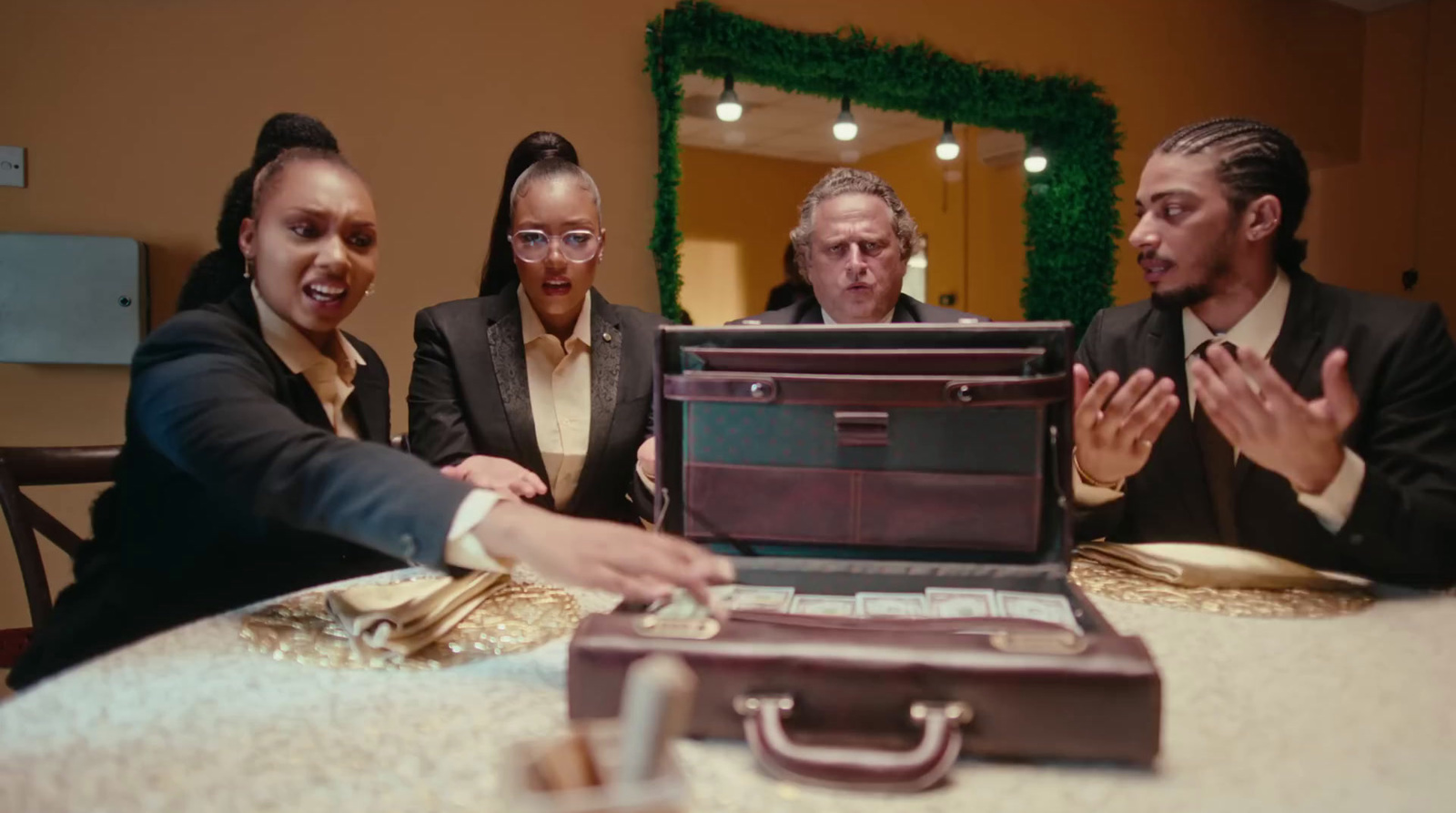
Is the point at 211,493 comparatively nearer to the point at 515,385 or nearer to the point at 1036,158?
the point at 515,385

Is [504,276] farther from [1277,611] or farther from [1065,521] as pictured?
[1277,611]

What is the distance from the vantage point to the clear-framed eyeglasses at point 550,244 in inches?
82.5

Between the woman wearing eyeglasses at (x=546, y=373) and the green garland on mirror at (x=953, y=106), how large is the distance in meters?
1.58

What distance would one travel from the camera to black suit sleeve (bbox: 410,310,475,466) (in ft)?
6.60

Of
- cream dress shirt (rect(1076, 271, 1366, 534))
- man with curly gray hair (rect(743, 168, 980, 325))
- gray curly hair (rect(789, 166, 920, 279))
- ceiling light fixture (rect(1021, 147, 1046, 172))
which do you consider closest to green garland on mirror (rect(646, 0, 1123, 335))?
ceiling light fixture (rect(1021, 147, 1046, 172))

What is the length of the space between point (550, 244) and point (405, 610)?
122 centimetres

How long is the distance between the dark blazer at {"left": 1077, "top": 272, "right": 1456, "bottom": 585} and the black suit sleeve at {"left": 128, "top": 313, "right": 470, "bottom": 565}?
1.09m

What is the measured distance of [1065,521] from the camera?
1133 millimetres

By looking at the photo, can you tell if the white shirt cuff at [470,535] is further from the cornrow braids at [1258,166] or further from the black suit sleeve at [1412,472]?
the cornrow braids at [1258,166]

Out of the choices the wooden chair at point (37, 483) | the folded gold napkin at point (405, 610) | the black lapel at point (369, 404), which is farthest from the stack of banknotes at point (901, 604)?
the wooden chair at point (37, 483)

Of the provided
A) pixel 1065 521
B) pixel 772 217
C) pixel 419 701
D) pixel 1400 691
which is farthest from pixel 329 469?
pixel 772 217

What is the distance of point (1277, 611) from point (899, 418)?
0.56 metres

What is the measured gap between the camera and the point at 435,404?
81.5 inches

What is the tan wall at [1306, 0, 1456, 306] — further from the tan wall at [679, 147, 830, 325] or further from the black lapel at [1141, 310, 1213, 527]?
the black lapel at [1141, 310, 1213, 527]
